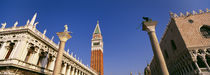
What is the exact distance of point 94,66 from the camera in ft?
182

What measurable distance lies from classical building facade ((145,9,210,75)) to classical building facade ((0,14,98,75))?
60.9 feet

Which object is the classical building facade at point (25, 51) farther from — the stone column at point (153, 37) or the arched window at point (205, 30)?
the arched window at point (205, 30)

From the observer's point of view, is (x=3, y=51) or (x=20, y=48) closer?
(x=20, y=48)

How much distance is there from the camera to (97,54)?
195ft

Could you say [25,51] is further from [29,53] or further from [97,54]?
[97,54]

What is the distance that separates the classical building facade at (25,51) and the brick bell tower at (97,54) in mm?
36778

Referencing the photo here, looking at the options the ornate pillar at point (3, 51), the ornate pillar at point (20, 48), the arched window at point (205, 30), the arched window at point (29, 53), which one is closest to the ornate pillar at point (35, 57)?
the arched window at point (29, 53)

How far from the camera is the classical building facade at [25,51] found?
13508 millimetres

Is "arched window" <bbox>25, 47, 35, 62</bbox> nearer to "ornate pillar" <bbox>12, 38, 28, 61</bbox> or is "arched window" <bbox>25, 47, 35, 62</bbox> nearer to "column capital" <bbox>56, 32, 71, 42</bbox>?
"ornate pillar" <bbox>12, 38, 28, 61</bbox>

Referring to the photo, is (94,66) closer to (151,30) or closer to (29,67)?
(29,67)

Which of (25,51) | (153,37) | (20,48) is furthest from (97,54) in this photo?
(153,37)

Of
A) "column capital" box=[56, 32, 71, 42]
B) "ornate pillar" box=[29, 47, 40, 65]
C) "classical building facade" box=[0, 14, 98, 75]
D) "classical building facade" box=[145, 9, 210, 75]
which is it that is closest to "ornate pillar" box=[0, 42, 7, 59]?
"classical building facade" box=[0, 14, 98, 75]

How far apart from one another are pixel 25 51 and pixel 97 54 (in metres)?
45.3

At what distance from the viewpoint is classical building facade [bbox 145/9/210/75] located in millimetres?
18469
